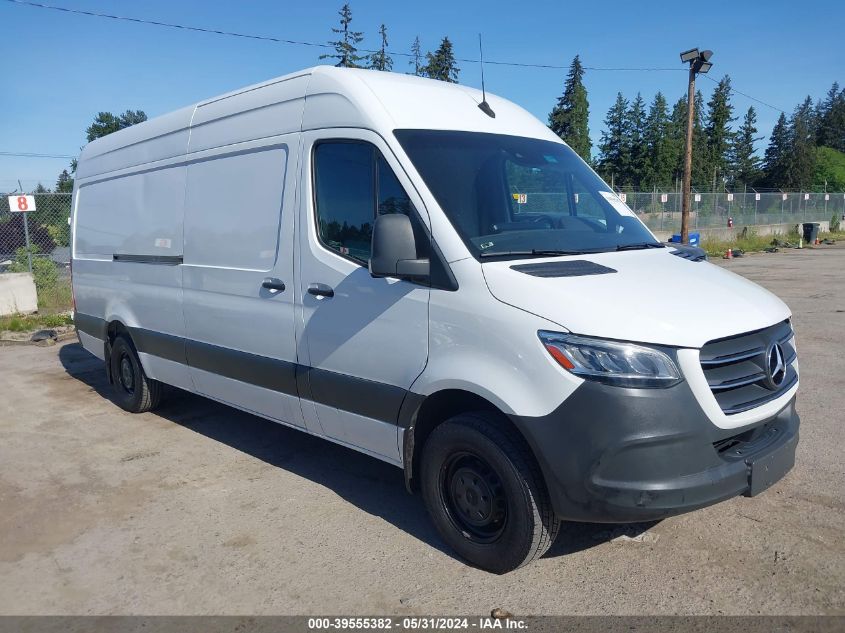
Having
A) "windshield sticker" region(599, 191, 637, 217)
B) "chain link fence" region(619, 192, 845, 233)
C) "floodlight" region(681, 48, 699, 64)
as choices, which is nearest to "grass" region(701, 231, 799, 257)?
"chain link fence" region(619, 192, 845, 233)

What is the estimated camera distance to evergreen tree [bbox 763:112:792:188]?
102 metres

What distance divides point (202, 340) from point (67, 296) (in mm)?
9770

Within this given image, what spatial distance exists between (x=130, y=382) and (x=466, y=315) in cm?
470

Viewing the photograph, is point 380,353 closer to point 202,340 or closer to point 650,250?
point 650,250

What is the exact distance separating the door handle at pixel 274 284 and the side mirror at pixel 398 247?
3.87 ft

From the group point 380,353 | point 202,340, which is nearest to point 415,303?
point 380,353

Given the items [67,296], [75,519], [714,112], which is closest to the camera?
[75,519]

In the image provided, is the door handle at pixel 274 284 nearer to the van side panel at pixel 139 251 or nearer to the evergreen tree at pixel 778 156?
the van side panel at pixel 139 251

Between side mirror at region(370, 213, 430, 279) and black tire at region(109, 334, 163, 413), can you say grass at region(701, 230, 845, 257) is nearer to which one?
black tire at region(109, 334, 163, 413)

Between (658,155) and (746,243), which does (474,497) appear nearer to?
(746,243)

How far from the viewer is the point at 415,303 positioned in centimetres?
365

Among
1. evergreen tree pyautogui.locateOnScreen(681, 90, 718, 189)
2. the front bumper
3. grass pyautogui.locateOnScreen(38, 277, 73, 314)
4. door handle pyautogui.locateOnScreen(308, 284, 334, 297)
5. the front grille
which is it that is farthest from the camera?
evergreen tree pyautogui.locateOnScreen(681, 90, 718, 189)

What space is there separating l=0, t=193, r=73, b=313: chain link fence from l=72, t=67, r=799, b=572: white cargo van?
937 cm

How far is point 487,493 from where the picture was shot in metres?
3.49
